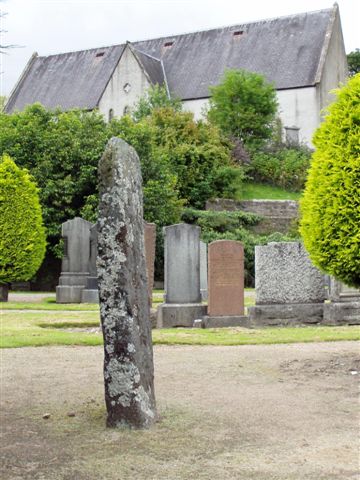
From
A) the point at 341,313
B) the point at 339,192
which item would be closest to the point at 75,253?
the point at 341,313

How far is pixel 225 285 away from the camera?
1294 cm

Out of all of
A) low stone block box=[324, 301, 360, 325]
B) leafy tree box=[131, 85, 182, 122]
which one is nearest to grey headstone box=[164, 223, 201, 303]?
low stone block box=[324, 301, 360, 325]

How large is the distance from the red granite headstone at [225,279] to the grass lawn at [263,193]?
20825 mm

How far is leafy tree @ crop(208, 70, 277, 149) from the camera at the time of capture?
125 feet

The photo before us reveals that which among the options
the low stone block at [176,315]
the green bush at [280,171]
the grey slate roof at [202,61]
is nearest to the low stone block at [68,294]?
the low stone block at [176,315]

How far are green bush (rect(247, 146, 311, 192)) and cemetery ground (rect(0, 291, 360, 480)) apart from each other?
27486 mm

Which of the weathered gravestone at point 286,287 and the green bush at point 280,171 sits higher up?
the green bush at point 280,171

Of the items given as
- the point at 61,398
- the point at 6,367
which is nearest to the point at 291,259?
the point at 6,367

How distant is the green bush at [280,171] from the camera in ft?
120

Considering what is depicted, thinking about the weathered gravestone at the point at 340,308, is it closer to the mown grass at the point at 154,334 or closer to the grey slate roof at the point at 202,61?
the mown grass at the point at 154,334

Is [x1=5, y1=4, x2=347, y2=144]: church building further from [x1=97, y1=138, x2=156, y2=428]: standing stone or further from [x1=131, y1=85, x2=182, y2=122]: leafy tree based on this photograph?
[x1=97, y1=138, x2=156, y2=428]: standing stone

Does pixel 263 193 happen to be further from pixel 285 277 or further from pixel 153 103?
pixel 285 277

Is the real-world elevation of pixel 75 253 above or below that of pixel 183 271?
above

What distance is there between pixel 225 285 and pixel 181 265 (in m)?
1.04
